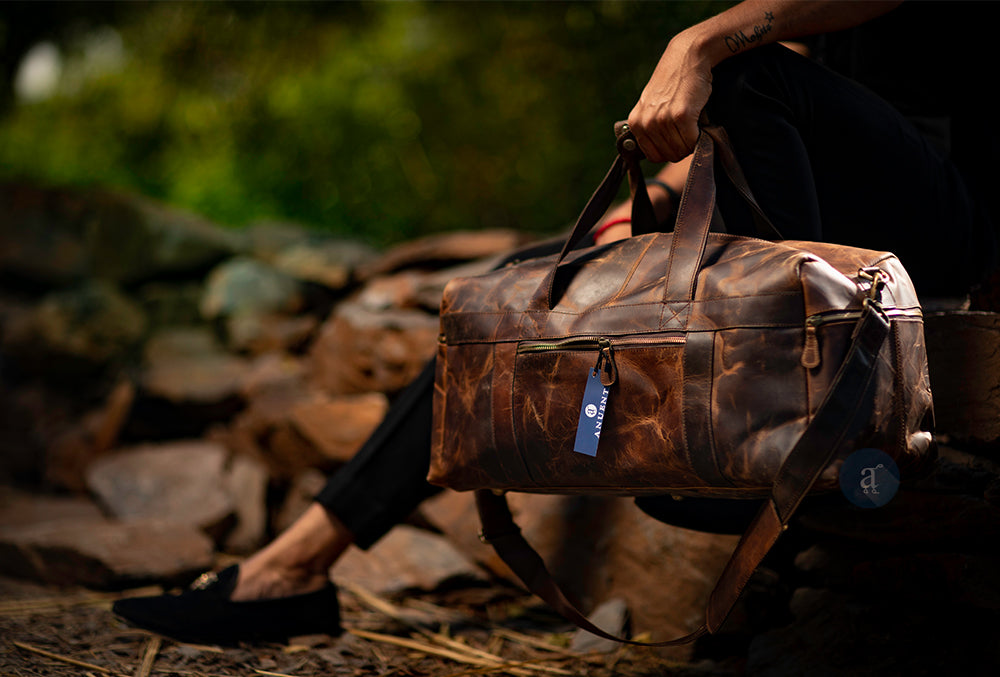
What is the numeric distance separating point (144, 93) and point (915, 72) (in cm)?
489

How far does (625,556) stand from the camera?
168 cm

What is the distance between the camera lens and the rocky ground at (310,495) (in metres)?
1.23

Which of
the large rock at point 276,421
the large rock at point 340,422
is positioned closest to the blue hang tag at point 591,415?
the large rock at point 340,422

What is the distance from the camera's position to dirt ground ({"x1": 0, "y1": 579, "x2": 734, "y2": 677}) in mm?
1306

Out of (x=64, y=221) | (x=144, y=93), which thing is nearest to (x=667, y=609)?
(x=64, y=221)

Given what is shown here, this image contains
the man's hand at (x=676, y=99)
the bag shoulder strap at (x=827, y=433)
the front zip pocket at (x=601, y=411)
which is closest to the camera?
the bag shoulder strap at (x=827, y=433)

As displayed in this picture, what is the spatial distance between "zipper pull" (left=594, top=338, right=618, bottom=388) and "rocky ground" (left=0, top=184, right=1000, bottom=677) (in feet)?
1.33

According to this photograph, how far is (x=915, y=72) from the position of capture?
4.49ft

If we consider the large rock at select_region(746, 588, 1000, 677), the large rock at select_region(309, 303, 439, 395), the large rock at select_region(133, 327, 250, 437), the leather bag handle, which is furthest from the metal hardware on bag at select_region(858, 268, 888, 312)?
the large rock at select_region(133, 327, 250, 437)

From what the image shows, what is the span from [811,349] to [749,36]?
0.50 m

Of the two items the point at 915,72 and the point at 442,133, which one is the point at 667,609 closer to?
the point at 915,72

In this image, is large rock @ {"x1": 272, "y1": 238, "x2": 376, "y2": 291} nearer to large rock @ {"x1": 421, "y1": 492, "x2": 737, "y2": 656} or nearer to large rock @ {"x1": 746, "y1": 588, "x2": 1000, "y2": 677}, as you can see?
large rock @ {"x1": 421, "y1": 492, "x2": 737, "y2": 656}

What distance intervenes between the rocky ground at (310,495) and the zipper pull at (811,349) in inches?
15.1

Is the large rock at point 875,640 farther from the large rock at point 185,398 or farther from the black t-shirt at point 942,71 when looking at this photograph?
the large rock at point 185,398
